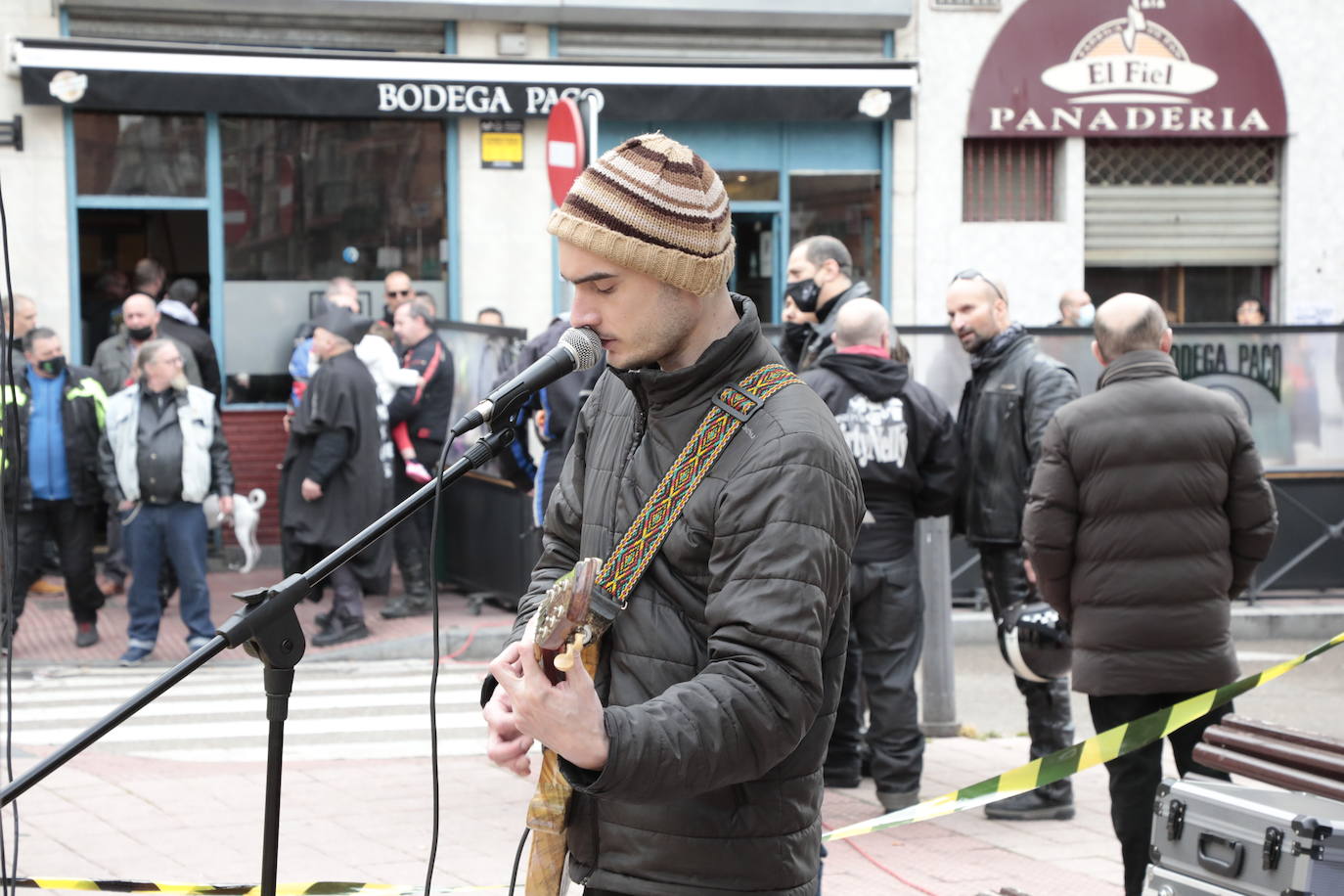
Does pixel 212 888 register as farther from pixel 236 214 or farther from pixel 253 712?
pixel 236 214

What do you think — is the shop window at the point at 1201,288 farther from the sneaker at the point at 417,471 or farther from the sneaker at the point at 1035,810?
the sneaker at the point at 1035,810

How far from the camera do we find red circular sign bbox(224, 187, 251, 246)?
562 inches

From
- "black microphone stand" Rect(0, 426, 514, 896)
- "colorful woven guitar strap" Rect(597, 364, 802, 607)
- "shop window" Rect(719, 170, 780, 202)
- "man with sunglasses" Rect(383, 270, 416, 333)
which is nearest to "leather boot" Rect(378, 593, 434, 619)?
"man with sunglasses" Rect(383, 270, 416, 333)

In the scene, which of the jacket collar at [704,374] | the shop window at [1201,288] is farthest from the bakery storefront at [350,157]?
the jacket collar at [704,374]

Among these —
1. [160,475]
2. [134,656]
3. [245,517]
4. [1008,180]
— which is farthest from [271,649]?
[1008,180]

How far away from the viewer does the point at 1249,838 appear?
376 cm

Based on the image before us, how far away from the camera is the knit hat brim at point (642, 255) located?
2592 millimetres

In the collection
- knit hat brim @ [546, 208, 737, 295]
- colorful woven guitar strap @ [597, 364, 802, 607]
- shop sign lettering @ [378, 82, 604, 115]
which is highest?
shop sign lettering @ [378, 82, 604, 115]

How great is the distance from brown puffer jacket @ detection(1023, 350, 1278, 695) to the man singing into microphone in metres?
2.61

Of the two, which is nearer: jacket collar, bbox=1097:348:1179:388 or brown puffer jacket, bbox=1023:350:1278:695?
brown puffer jacket, bbox=1023:350:1278:695

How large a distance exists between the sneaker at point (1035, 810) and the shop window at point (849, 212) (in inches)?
373

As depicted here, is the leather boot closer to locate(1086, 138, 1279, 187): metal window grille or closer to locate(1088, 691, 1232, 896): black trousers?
locate(1088, 691, 1232, 896): black trousers

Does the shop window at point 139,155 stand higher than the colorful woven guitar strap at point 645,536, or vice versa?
the shop window at point 139,155

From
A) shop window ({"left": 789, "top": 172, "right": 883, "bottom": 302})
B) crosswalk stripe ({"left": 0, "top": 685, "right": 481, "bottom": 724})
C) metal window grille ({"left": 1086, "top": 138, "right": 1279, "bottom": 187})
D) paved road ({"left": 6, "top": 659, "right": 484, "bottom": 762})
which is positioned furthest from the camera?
metal window grille ({"left": 1086, "top": 138, "right": 1279, "bottom": 187})
